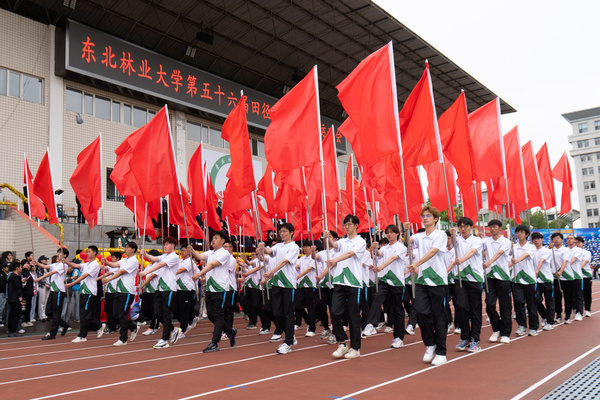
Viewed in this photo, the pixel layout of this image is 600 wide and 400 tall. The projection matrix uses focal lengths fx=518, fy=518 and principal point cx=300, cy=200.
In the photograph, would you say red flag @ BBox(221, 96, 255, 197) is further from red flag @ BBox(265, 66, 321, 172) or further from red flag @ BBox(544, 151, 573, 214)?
red flag @ BBox(544, 151, 573, 214)

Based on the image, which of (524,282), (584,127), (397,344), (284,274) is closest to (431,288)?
(397,344)

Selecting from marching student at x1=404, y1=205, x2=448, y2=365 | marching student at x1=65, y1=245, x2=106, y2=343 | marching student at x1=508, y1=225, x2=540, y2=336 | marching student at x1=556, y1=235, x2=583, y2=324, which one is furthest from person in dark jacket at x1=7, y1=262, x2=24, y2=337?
→ marching student at x1=556, y1=235, x2=583, y2=324

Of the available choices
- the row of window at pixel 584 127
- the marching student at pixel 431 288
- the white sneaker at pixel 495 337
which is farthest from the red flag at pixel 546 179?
the row of window at pixel 584 127

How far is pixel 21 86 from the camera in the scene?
19281mm

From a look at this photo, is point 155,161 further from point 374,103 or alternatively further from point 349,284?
point 349,284

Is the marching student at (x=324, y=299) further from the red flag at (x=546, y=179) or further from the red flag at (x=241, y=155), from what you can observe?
the red flag at (x=546, y=179)

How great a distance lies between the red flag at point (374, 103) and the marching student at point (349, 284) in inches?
42.0

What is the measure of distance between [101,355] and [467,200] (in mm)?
8023

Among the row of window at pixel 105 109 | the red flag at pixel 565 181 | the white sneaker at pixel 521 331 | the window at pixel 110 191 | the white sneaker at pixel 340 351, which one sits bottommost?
the white sneaker at pixel 521 331

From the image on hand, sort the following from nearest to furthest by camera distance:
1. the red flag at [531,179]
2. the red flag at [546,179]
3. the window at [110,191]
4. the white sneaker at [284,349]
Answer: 1. the white sneaker at [284,349]
2. the red flag at [531,179]
3. the red flag at [546,179]
4. the window at [110,191]

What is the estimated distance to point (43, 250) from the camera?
16.3 meters

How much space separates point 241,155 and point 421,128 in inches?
117

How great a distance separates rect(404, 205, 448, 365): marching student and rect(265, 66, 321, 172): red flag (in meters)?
Answer: 2.11

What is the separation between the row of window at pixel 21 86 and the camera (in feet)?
61.9
